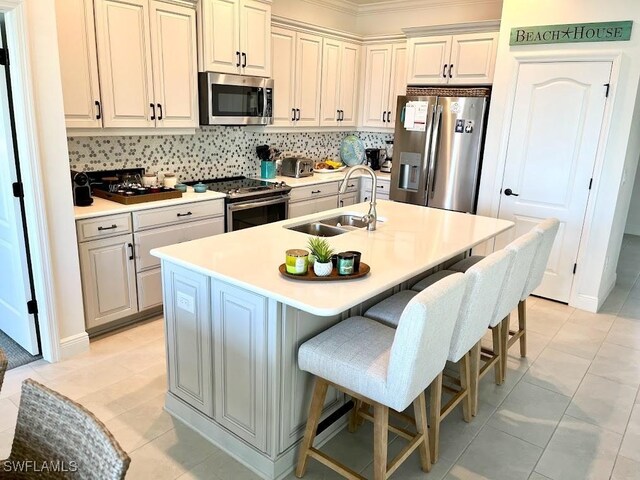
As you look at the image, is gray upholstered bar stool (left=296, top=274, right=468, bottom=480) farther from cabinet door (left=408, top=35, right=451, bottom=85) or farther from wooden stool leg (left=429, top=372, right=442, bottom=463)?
cabinet door (left=408, top=35, right=451, bottom=85)

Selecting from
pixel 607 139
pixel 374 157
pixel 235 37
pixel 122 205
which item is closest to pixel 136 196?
pixel 122 205

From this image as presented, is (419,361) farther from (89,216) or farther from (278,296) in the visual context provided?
(89,216)

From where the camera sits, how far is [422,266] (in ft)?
7.38

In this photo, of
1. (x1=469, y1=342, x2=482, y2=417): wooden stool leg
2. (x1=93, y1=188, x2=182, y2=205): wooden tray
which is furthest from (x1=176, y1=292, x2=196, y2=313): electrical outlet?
(x1=469, y1=342, x2=482, y2=417): wooden stool leg

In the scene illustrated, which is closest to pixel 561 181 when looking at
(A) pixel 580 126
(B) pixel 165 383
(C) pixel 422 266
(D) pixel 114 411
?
(A) pixel 580 126

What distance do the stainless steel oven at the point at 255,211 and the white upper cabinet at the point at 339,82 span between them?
4.31 feet

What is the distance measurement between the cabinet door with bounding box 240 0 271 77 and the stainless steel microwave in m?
0.10

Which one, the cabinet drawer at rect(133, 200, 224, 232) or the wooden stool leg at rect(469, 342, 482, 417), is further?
the cabinet drawer at rect(133, 200, 224, 232)

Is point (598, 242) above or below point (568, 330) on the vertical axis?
above

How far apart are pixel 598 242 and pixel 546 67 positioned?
1.49 metres

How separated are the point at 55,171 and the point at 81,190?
1.41 ft

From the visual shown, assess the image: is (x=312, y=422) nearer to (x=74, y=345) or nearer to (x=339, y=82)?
(x=74, y=345)

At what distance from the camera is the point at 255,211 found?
163 inches
